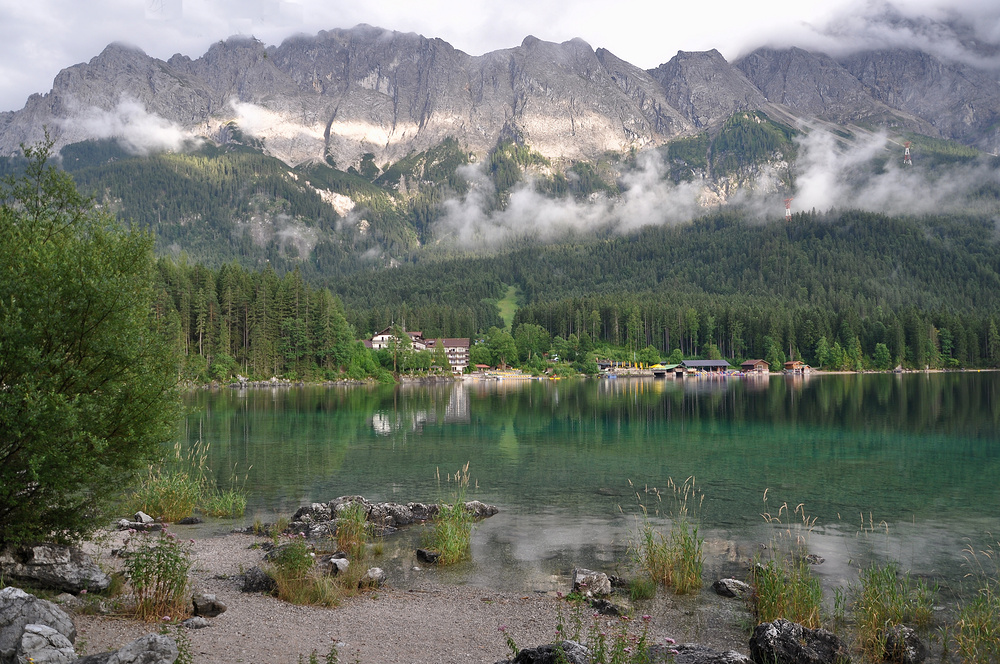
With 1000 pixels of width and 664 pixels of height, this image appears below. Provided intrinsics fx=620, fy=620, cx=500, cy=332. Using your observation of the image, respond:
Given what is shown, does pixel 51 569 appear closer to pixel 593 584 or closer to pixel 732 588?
pixel 593 584

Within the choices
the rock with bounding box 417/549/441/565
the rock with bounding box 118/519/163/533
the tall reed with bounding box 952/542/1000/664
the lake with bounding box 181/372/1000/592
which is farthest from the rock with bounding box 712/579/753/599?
the rock with bounding box 118/519/163/533

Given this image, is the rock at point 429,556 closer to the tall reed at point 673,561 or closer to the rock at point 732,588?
the tall reed at point 673,561

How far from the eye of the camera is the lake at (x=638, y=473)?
2122 centimetres

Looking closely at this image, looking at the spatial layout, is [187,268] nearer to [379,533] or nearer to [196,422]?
[196,422]

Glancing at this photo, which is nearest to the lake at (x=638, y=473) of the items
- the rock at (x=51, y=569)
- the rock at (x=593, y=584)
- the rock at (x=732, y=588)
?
the rock at (x=593, y=584)

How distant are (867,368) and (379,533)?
21144 centimetres

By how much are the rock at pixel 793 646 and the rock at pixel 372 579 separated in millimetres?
9532

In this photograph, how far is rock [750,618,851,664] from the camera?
1195 cm

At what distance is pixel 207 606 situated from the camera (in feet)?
44.6

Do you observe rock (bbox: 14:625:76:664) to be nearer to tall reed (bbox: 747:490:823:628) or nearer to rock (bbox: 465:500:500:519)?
tall reed (bbox: 747:490:823:628)

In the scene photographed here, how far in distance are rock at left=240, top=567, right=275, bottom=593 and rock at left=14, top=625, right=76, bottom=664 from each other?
6.45 metres

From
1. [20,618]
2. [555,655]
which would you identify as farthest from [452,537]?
[20,618]

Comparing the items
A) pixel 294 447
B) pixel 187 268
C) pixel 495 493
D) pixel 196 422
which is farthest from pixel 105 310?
pixel 187 268

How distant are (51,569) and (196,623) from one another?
12.3ft
